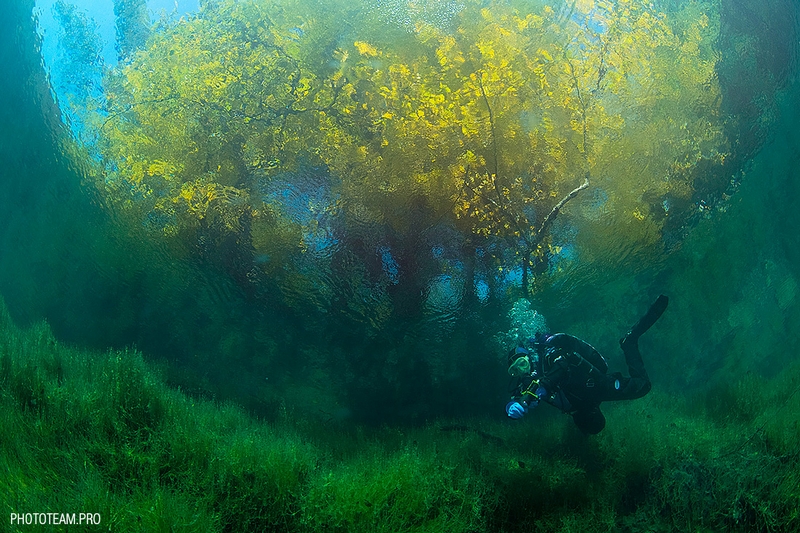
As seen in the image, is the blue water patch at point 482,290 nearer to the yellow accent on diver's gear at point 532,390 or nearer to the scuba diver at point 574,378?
the scuba diver at point 574,378

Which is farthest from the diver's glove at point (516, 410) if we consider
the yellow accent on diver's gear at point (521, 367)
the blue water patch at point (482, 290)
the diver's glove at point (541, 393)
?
the blue water patch at point (482, 290)

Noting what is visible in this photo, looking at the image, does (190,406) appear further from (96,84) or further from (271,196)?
(96,84)

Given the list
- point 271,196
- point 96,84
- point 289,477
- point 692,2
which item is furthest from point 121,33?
point 692,2

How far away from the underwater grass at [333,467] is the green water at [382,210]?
61mm

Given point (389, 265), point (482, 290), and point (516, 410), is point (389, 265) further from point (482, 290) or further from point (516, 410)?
point (516, 410)

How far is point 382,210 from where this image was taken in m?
6.02

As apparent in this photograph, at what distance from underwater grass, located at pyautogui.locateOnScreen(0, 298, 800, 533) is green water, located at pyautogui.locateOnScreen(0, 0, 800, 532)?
61mm

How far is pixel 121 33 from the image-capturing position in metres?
5.66

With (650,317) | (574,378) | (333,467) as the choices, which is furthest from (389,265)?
(650,317)

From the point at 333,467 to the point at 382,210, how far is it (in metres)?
3.42

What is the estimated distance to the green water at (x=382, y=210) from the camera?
5648 mm

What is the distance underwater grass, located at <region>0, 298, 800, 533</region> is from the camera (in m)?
3.88

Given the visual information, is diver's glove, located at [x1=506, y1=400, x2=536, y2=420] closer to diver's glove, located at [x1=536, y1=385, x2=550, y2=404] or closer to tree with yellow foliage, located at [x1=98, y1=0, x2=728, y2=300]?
diver's glove, located at [x1=536, y1=385, x2=550, y2=404]

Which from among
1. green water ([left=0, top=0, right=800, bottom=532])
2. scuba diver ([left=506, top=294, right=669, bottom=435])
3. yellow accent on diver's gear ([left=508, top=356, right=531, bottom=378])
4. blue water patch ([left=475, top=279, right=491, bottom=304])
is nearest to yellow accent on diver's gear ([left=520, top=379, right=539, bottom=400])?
scuba diver ([left=506, top=294, right=669, bottom=435])
